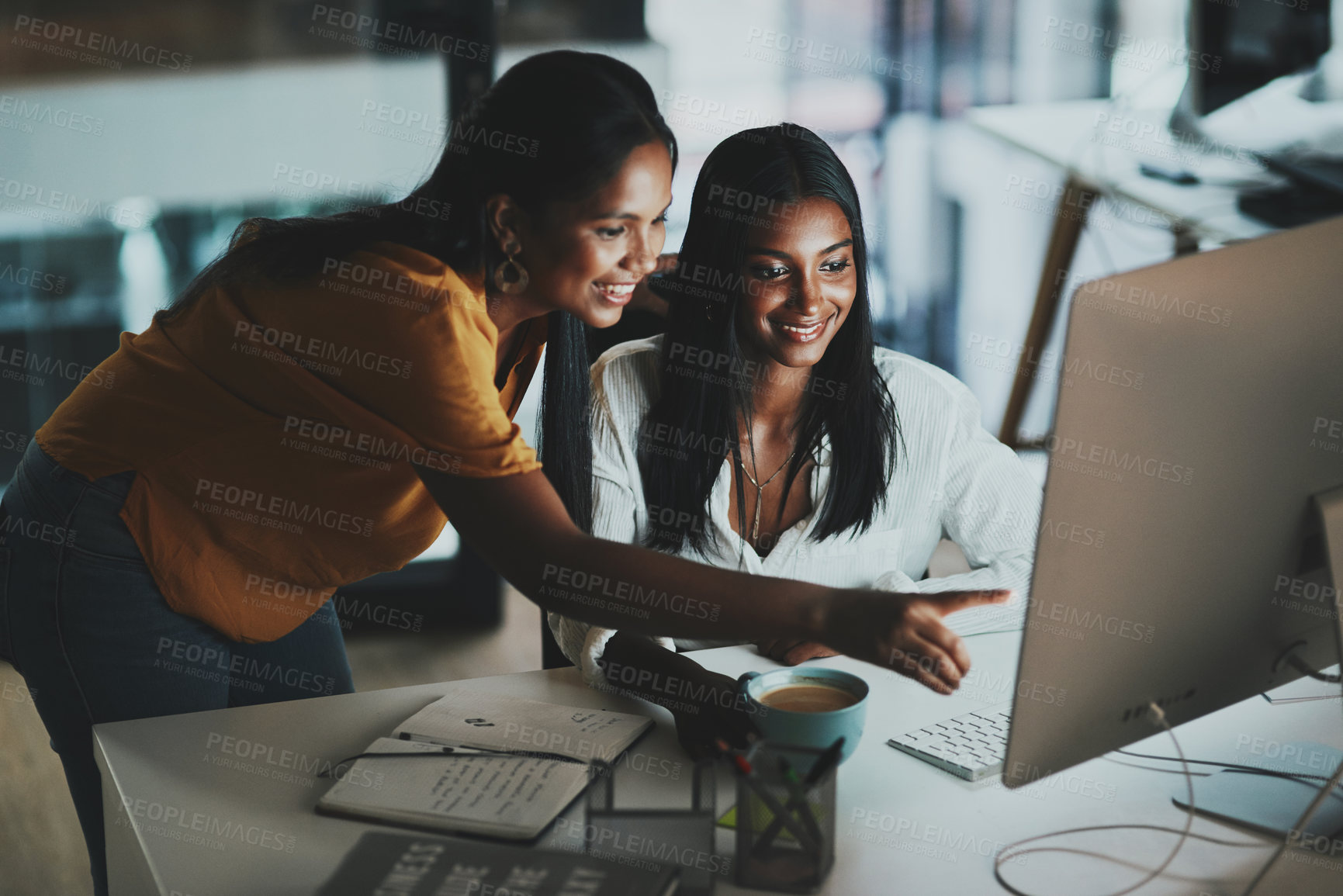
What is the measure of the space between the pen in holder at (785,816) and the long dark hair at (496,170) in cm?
58

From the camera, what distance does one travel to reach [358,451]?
1275mm

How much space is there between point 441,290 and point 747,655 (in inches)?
21.6

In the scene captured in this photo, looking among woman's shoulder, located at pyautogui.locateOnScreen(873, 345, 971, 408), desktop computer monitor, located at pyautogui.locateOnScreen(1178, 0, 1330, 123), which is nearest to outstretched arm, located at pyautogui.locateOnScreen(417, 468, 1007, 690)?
woman's shoulder, located at pyautogui.locateOnScreen(873, 345, 971, 408)

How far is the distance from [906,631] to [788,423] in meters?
0.69

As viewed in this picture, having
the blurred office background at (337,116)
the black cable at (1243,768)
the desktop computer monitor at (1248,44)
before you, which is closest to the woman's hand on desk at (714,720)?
the black cable at (1243,768)

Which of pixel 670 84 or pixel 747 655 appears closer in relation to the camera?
pixel 747 655

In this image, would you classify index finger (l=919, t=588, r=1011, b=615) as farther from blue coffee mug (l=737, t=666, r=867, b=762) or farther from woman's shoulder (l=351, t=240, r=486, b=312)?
woman's shoulder (l=351, t=240, r=486, b=312)

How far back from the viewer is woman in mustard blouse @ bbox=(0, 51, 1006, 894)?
109 cm

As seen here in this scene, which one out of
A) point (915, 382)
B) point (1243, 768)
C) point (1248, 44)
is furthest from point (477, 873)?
point (1248, 44)

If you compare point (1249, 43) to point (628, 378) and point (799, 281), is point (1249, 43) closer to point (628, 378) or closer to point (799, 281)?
point (799, 281)

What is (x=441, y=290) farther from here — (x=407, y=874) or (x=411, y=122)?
(x=411, y=122)

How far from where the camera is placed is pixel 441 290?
45.0 inches

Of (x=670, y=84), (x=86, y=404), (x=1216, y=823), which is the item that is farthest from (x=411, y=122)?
(x=1216, y=823)

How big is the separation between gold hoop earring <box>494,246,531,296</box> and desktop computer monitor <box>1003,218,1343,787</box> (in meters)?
0.64
